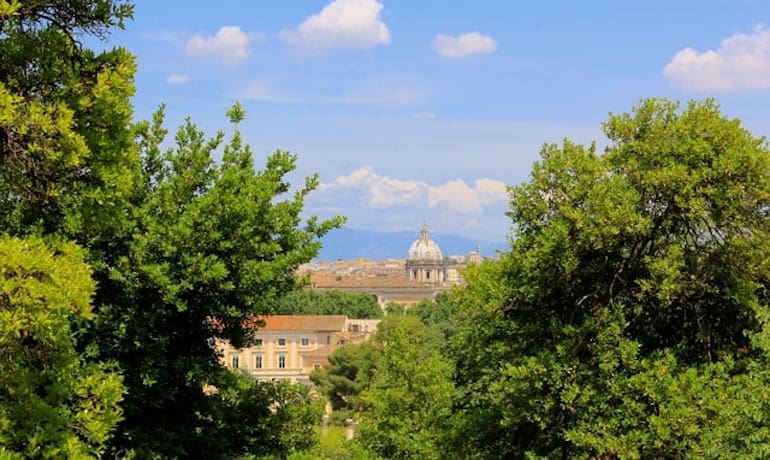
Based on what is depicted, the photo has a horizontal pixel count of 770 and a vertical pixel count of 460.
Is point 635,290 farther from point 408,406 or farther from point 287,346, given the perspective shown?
point 287,346

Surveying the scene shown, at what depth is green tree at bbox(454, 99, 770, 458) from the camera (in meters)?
13.2

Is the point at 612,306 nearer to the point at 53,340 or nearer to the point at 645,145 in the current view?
the point at 645,145

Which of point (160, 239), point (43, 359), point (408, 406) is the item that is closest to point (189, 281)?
point (160, 239)

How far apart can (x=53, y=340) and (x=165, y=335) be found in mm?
4957

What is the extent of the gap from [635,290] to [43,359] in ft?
35.2

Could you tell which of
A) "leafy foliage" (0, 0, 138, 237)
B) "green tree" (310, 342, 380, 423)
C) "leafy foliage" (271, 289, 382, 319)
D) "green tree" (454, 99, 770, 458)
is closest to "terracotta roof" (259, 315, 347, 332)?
"leafy foliage" (271, 289, 382, 319)

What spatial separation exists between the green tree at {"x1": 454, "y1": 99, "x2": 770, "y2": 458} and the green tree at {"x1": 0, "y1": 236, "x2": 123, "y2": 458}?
815 centimetres

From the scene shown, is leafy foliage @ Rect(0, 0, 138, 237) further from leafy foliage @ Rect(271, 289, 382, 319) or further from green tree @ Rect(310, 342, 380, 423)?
leafy foliage @ Rect(271, 289, 382, 319)

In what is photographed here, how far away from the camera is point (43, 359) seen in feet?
23.4

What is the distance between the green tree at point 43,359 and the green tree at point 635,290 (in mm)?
8148

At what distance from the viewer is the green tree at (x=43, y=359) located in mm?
6410

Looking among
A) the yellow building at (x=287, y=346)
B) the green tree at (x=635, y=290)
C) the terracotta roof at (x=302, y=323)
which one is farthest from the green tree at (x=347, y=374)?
the green tree at (x=635, y=290)

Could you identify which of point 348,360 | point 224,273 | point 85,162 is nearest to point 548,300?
point 224,273

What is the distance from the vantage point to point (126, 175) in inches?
310
